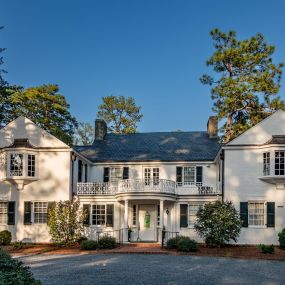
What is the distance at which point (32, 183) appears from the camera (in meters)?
28.9

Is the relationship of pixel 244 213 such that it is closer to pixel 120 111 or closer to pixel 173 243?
pixel 173 243

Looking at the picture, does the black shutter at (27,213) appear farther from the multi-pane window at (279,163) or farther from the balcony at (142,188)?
the multi-pane window at (279,163)

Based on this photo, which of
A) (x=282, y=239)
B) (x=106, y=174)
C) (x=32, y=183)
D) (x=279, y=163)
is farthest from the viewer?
(x=106, y=174)

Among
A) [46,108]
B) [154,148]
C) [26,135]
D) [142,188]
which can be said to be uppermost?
[46,108]

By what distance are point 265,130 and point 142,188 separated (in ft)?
26.9

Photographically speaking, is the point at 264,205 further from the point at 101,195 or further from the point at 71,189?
the point at 71,189

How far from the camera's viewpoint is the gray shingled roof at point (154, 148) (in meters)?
31.3

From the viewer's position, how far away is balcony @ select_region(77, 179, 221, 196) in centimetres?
2797

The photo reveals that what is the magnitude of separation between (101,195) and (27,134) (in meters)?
6.12

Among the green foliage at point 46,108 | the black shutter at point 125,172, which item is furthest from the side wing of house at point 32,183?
the green foliage at point 46,108

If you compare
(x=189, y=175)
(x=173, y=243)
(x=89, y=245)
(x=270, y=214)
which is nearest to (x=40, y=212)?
(x=89, y=245)

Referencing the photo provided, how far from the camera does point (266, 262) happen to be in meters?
20.0

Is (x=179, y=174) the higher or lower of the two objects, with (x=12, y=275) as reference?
higher

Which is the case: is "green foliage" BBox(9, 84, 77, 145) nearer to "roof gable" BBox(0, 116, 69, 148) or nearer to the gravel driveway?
"roof gable" BBox(0, 116, 69, 148)
